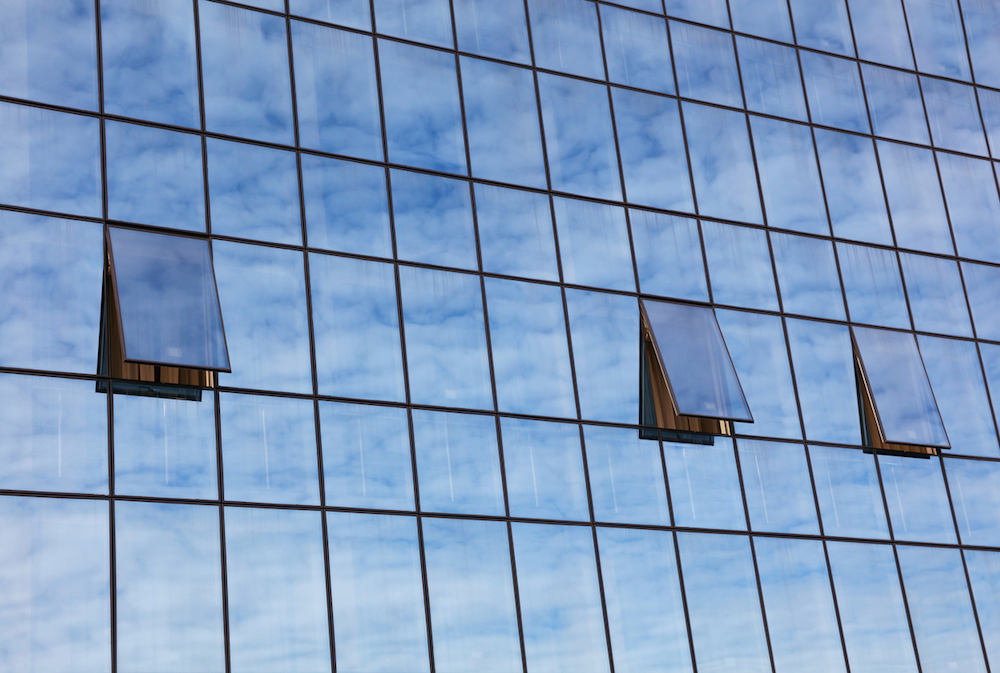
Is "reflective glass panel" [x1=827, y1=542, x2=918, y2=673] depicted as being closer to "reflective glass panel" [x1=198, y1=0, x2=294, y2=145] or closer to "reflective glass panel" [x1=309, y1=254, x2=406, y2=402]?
"reflective glass panel" [x1=309, y1=254, x2=406, y2=402]

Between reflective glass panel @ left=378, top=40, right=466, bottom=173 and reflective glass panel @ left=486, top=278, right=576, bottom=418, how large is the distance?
9.11ft

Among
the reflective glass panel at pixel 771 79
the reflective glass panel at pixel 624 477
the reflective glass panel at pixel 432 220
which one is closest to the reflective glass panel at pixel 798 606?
the reflective glass panel at pixel 624 477

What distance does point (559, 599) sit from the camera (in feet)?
72.7

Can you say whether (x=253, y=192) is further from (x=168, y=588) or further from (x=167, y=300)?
(x=168, y=588)

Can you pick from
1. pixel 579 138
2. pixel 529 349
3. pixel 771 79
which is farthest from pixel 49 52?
pixel 771 79

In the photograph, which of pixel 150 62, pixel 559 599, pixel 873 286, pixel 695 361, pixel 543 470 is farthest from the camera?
pixel 873 286

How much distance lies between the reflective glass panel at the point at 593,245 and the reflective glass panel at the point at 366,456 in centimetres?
531

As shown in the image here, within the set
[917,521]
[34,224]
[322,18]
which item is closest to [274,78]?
[322,18]

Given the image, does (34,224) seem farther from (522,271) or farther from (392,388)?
(522,271)

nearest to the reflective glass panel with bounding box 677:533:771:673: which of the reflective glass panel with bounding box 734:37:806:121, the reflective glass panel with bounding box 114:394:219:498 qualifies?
the reflective glass panel with bounding box 114:394:219:498

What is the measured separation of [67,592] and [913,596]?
670 inches

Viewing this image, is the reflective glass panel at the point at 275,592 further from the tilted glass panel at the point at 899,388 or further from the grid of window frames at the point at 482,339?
the tilted glass panel at the point at 899,388

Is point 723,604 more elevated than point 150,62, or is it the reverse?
point 150,62

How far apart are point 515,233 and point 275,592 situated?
8832 millimetres
